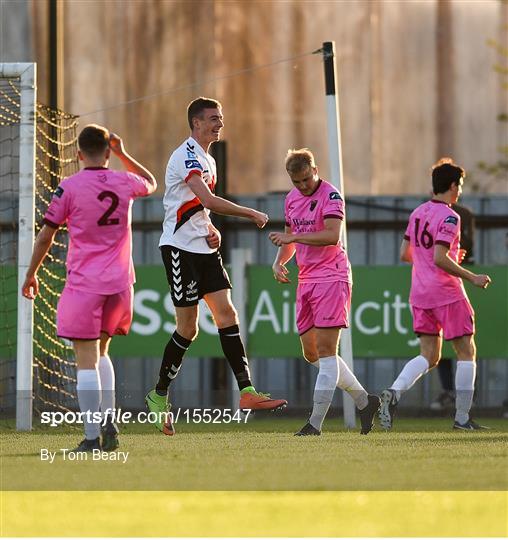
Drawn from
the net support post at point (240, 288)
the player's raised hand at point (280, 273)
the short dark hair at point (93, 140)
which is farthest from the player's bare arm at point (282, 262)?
the net support post at point (240, 288)

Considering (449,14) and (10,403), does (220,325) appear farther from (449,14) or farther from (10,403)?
(449,14)

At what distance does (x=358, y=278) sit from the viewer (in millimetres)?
13234

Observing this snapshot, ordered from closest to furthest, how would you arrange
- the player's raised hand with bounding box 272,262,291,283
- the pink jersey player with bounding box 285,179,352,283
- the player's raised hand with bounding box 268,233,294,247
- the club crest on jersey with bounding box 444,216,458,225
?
the player's raised hand with bounding box 268,233,294,247 < the pink jersey player with bounding box 285,179,352,283 < the player's raised hand with bounding box 272,262,291,283 < the club crest on jersey with bounding box 444,216,458,225

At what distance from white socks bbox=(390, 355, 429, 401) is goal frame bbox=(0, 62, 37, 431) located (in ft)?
8.30

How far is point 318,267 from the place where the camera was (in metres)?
9.27

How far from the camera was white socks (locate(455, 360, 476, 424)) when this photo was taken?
33.8ft

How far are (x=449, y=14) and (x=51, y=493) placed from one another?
475 inches

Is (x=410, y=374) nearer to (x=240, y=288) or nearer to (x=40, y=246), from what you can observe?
(x=240, y=288)

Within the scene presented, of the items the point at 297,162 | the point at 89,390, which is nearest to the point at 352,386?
the point at 297,162

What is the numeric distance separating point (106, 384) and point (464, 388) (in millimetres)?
3042

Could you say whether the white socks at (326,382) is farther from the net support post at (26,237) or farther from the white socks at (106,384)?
the net support post at (26,237)

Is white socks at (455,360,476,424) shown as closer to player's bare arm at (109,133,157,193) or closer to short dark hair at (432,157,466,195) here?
short dark hair at (432,157,466,195)

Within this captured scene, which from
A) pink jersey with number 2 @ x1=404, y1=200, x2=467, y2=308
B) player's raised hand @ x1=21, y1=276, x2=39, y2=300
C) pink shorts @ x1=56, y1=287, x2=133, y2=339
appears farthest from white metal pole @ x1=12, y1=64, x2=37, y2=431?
pink shorts @ x1=56, y1=287, x2=133, y2=339

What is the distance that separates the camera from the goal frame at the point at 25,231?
1070 centimetres
